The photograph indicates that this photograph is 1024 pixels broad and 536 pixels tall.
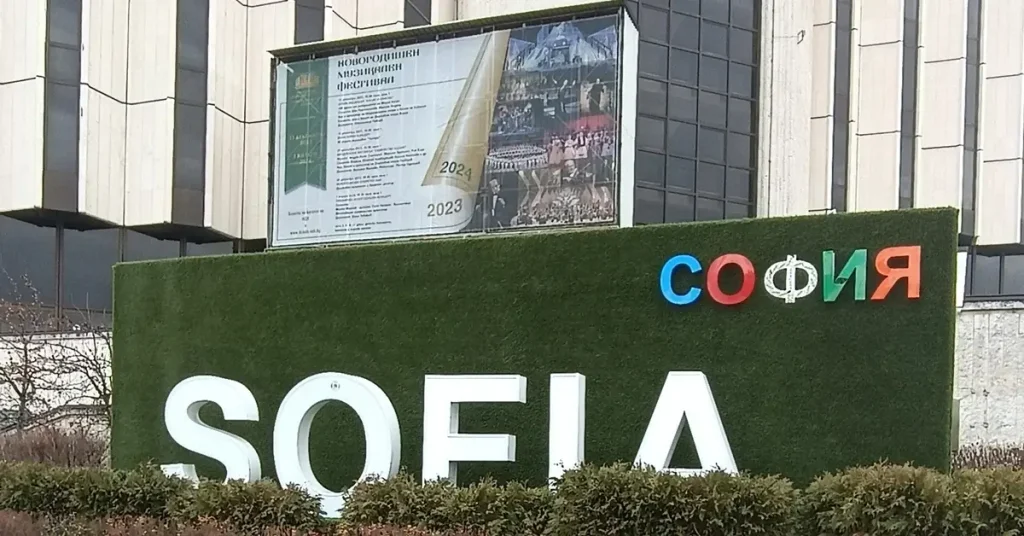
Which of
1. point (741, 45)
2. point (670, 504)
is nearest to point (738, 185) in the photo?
point (741, 45)

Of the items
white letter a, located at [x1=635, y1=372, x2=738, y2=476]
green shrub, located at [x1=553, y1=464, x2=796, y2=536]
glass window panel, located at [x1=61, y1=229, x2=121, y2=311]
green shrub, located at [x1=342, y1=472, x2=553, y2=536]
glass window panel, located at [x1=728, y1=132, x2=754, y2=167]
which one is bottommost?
green shrub, located at [x1=342, y1=472, x2=553, y2=536]

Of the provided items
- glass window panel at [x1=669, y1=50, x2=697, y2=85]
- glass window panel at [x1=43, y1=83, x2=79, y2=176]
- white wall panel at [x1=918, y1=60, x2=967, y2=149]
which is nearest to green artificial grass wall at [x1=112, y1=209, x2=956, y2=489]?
glass window panel at [x1=43, y1=83, x2=79, y2=176]

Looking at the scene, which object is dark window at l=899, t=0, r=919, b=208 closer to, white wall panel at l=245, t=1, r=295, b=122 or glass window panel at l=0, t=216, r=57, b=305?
white wall panel at l=245, t=1, r=295, b=122

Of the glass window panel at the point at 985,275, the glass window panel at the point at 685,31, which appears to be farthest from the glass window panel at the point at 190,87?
the glass window panel at the point at 985,275

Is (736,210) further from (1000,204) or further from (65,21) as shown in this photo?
(65,21)

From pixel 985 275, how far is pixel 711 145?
394 inches

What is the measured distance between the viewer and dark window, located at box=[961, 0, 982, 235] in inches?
1045

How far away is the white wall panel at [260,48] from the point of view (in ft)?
71.5

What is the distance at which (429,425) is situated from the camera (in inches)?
323

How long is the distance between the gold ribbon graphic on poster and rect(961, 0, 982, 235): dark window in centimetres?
2148

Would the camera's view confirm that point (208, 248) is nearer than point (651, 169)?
Yes

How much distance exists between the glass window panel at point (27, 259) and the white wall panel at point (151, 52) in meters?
3.71

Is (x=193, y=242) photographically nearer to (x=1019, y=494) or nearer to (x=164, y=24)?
(x=164, y=24)

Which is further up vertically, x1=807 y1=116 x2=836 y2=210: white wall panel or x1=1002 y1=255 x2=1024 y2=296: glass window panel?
x1=807 y1=116 x2=836 y2=210: white wall panel
